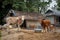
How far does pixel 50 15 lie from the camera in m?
36.1

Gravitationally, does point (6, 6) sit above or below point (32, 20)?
above

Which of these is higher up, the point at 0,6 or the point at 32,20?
the point at 0,6

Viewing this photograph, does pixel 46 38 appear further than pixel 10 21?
No

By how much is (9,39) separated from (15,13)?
18.7m

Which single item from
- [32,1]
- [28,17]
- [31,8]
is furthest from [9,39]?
[32,1]

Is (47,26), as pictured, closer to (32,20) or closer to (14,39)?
(14,39)

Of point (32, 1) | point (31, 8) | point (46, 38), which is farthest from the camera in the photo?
point (32, 1)

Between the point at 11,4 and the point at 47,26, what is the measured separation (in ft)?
53.8

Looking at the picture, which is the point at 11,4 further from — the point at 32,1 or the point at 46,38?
the point at 46,38

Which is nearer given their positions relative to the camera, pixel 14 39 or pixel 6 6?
pixel 14 39

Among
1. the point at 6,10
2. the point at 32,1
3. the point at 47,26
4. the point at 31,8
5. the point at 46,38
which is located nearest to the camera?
the point at 46,38

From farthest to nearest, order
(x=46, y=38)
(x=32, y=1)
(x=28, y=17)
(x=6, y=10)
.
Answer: (x=32, y=1)
(x=6, y=10)
(x=28, y=17)
(x=46, y=38)

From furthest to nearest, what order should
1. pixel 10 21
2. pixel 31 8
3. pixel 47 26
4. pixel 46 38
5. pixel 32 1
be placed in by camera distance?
pixel 32 1, pixel 31 8, pixel 10 21, pixel 47 26, pixel 46 38

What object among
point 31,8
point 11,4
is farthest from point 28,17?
point 31,8
